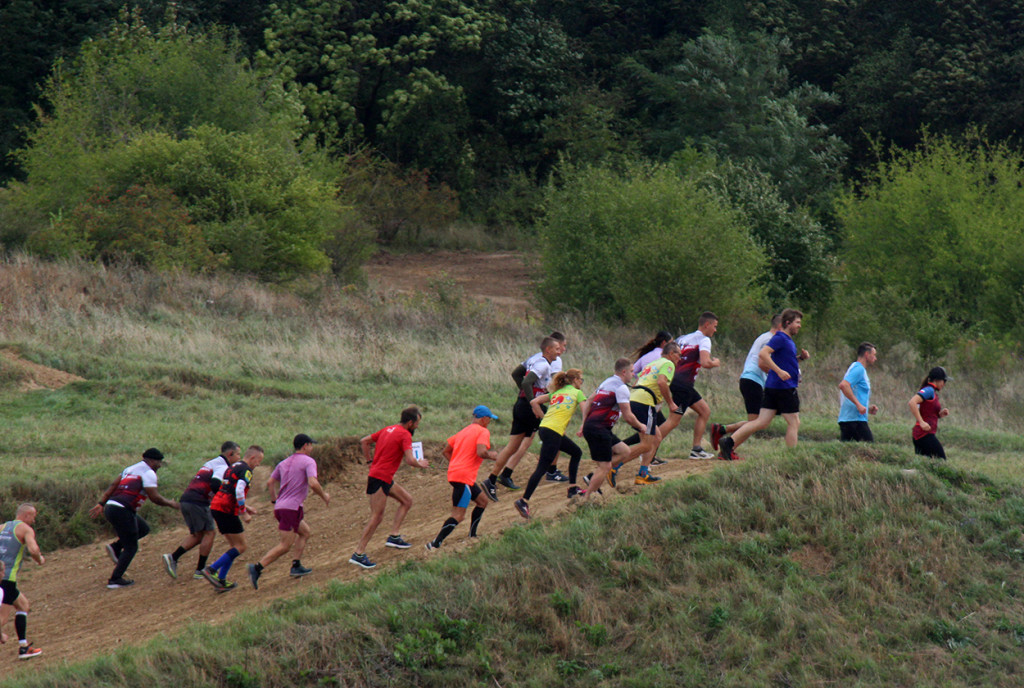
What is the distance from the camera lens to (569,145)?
144 ft

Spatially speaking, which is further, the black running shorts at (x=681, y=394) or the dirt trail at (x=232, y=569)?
the black running shorts at (x=681, y=394)

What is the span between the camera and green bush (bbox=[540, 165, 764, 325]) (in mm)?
25078

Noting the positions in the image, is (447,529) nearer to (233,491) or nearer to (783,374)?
(233,491)

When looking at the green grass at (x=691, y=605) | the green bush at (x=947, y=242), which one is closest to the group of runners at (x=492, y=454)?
the green grass at (x=691, y=605)

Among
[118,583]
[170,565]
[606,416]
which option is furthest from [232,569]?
[606,416]

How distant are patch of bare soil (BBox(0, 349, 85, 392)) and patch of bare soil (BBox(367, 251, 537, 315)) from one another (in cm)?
1484

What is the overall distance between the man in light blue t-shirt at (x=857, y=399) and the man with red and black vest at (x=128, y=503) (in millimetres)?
7794

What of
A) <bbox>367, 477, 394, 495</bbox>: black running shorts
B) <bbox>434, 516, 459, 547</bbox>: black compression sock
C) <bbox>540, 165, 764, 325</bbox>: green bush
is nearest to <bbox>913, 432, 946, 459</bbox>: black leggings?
<bbox>434, 516, 459, 547</bbox>: black compression sock

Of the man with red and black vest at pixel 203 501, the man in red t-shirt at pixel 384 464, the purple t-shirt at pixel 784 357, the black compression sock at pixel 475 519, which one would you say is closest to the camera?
the man in red t-shirt at pixel 384 464

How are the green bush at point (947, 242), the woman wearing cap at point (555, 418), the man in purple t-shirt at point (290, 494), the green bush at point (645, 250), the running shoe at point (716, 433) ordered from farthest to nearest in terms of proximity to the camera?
the green bush at point (947, 242) → the green bush at point (645, 250) → the running shoe at point (716, 433) → the woman wearing cap at point (555, 418) → the man in purple t-shirt at point (290, 494)

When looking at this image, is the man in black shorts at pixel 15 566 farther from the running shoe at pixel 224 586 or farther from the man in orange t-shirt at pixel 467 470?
the man in orange t-shirt at pixel 467 470

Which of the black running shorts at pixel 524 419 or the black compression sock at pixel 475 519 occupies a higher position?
the black running shorts at pixel 524 419

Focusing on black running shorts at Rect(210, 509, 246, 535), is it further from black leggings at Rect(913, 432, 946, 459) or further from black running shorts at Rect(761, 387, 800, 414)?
black leggings at Rect(913, 432, 946, 459)

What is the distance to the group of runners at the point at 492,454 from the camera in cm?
1041
